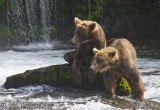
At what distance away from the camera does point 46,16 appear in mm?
22391

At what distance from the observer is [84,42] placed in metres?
10.2

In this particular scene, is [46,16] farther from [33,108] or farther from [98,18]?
[33,108]

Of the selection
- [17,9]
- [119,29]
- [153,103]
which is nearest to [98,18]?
[119,29]

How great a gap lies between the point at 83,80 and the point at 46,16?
39.9 feet

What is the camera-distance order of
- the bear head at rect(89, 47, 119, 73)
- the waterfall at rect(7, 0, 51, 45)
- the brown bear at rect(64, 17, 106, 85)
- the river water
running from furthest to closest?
the waterfall at rect(7, 0, 51, 45), the brown bear at rect(64, 17, 106, 85), the river water, the bear head at rect(89, 47, 119, 73)

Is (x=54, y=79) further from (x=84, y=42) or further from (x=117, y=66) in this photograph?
(x=117, y=66)

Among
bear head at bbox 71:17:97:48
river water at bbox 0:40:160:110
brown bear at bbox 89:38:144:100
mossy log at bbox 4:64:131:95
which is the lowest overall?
river water at bbox 0:40:160:110

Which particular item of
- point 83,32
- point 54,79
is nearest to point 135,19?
point 54,79

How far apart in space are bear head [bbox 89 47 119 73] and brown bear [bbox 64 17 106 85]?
1.06 meters

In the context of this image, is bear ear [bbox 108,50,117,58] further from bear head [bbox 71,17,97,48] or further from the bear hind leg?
bear head [bbox 71,17,97,48]

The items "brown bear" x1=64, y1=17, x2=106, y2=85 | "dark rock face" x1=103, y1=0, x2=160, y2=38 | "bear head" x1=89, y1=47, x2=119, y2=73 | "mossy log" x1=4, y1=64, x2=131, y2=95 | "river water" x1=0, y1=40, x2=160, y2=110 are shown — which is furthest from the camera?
"dark rock face" x1=103, y1=0, x2=160, y2=38

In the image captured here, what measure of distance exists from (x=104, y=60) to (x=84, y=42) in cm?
135

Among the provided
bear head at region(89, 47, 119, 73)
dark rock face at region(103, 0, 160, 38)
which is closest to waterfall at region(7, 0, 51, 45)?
dark rock face at region(103, 0, 160, 38)

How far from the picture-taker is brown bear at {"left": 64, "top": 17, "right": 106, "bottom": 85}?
400 inches
